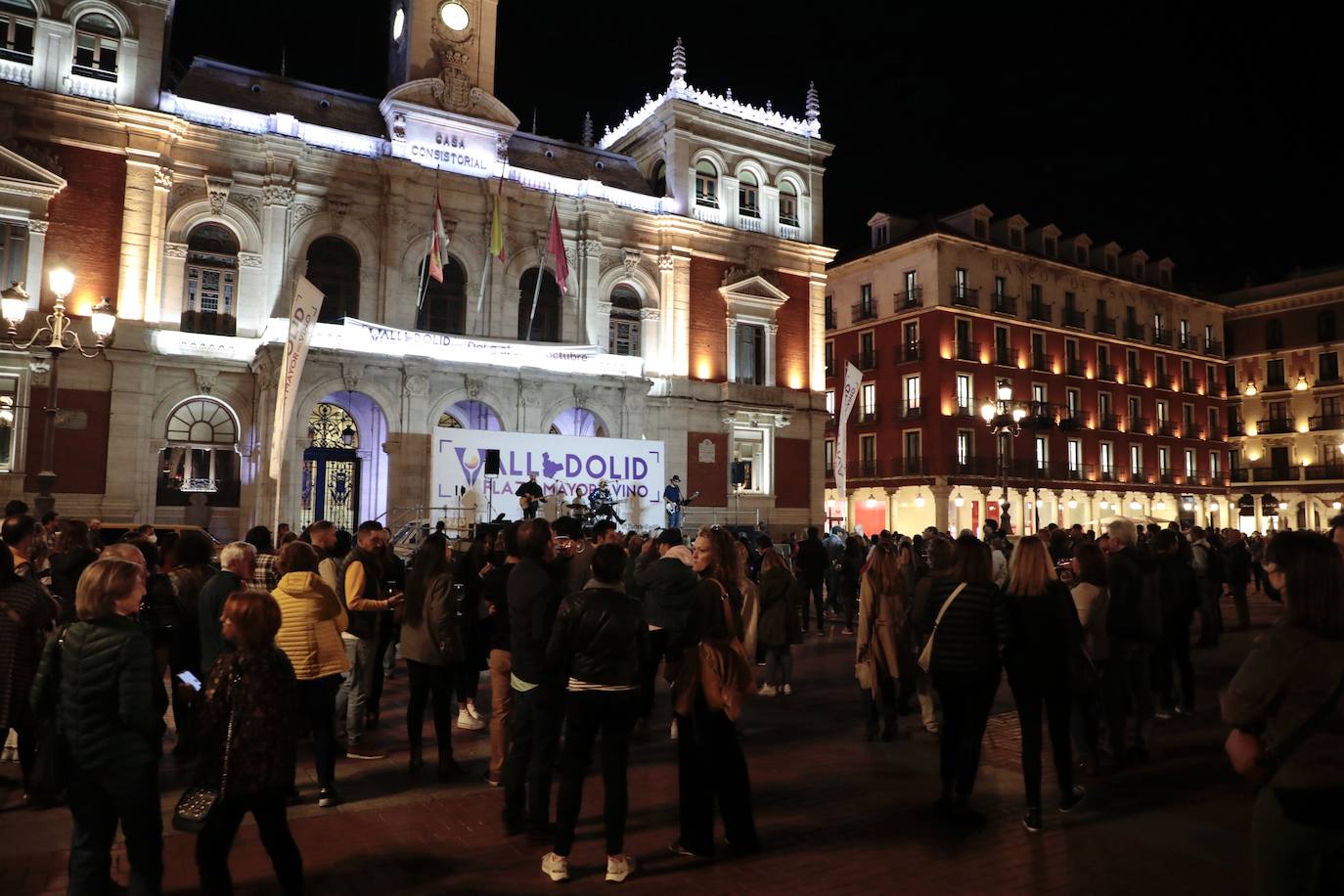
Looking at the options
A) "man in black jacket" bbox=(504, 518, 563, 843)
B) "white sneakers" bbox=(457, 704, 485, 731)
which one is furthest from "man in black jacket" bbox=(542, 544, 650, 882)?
"white sneakers" bbox=(457, 704, 485, 731)

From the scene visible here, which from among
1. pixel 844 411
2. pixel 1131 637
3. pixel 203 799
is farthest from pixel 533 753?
pixel 844 411

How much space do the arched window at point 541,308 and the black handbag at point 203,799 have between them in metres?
24.4

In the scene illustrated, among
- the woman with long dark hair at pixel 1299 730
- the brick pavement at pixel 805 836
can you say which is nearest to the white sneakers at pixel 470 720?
the brick pavement at pixel 805 836

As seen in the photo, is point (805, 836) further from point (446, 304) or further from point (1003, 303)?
point (1003, 303)

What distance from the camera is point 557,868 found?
16.7 ft

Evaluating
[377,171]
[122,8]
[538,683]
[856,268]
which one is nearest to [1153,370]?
[856,268]

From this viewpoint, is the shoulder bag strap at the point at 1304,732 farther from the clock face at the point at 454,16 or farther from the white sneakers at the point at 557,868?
the clock face at the point at 454,16

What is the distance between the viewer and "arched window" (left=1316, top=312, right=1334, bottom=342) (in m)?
48.7

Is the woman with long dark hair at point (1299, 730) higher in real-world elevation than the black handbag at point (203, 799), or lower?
higher

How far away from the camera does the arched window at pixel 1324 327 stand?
48.7m

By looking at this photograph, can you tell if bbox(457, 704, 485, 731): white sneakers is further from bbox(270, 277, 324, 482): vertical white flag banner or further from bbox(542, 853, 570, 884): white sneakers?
bbox(270, 277, 324, 482): vertical white flag banner

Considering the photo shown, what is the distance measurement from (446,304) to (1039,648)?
919 inches

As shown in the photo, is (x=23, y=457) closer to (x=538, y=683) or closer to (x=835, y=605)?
(x=835, y=605)

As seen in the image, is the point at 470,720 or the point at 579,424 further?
the point at 579,424
